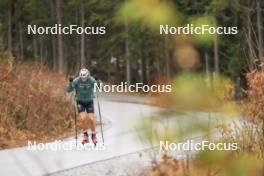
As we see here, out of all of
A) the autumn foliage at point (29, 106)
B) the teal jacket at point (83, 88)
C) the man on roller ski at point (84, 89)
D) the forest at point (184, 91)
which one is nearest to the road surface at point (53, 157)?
the man on roller ski at point (84, 89)

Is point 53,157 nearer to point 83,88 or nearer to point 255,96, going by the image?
point 83,88

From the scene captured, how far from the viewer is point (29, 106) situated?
17016 mm

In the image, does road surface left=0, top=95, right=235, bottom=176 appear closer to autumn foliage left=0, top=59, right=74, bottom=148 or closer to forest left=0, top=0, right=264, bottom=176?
autumn foliage left=0, top=59, right=74, bottom=148

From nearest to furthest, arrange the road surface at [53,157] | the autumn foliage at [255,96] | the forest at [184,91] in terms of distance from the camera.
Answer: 1. the forest at [184,91]
2. the autumn foliage at [255,96]
3. the road surface at [53,157]

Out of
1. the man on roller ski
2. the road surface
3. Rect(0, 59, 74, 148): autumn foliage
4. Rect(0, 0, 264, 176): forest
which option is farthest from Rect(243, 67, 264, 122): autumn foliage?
Rect(0, 59, 74, 148): autumn foliage

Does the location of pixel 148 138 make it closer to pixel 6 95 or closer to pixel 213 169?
pixel 213 169

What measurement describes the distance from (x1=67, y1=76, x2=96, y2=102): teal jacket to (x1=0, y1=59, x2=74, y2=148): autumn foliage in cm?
206

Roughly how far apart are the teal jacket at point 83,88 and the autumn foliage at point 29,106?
6.76 ft

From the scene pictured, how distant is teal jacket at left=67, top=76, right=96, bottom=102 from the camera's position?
13.1 m

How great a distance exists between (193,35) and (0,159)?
34.9 ft

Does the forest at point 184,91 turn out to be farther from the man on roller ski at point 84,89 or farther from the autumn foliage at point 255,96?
the man on roller ski at point 84,89

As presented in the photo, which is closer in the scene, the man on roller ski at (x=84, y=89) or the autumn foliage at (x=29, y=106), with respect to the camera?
the man on roller ski at (x=84, y=89)

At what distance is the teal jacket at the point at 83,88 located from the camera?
13.1 m

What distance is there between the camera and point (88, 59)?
51.0m
